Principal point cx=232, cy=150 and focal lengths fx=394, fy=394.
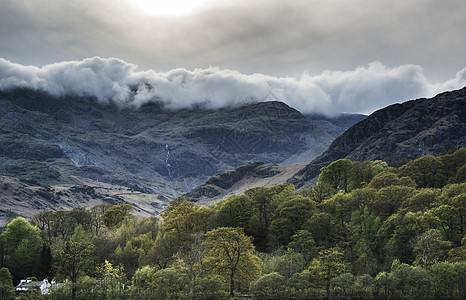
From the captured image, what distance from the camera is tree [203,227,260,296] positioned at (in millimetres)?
Answer: 76812

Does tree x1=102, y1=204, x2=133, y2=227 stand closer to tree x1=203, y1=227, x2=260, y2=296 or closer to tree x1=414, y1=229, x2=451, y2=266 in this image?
tree x1=203, y1=227, x2=260, y2=296

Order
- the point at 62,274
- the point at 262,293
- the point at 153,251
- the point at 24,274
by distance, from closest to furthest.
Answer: the point at 262,293 → the point at 62,274 → the point at 153,251 → the point at 24,274

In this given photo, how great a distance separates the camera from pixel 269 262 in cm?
8144

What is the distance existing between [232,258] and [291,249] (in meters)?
14.8

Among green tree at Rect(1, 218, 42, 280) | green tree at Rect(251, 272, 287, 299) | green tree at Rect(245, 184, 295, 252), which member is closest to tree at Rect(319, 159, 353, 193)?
green tree at Rect(245, 184, 295, 252)

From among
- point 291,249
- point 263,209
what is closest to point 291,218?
point 263,209

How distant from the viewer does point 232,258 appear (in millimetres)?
79000

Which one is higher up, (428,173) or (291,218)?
(428,173)

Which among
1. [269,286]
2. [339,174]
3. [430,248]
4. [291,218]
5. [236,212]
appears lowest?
[269,286]

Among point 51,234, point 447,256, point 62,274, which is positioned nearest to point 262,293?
point 447,256

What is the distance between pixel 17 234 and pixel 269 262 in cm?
10330

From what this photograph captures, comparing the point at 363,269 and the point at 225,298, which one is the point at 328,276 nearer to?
the point at 363,269

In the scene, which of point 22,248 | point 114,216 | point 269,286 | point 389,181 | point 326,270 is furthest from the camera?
point 114,216

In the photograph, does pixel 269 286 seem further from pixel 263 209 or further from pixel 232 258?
pixel 263 209
